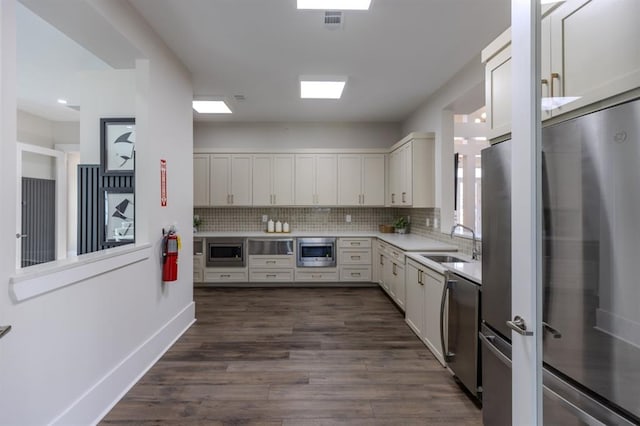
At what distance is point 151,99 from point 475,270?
300cm

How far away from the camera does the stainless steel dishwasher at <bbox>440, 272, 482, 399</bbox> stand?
6.98 ft

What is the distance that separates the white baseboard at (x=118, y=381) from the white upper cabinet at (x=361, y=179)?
3.39m

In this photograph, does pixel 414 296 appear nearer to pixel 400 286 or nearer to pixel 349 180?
pixel 400 286

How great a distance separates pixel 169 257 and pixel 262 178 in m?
2.86

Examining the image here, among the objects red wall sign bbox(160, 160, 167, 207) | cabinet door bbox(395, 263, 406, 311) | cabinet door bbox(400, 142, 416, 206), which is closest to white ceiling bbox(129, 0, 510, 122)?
cabinet door bbox(400, 142, 416, 206)

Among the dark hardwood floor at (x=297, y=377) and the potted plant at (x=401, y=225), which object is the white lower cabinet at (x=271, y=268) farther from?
the potted plant at (x=401, y=225)

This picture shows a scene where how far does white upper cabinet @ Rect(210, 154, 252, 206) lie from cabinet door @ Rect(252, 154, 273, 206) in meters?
0.11

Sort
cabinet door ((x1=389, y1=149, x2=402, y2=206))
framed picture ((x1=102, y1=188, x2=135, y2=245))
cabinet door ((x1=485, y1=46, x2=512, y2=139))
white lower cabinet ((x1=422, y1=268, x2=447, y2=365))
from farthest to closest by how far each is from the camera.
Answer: cabinet door ((x1=389, y1=149, x2=402, y2=206)) → framed picture ((x1=102, y1=188, x2=135, y2=245)) → white lower cabinet ((x1=422, y1=268, x2=447, y2=365)) → cabinet door ((x1=485, y1=46, x2=512, y2=139))

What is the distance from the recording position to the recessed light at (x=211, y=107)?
14.9 feet

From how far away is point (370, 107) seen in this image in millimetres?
4902

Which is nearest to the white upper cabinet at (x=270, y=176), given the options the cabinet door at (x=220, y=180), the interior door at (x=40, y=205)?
the cabinet door at (x=220, y=180)

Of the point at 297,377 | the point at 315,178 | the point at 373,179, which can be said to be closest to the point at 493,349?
the point at 297,377

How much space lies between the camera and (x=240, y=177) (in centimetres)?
553

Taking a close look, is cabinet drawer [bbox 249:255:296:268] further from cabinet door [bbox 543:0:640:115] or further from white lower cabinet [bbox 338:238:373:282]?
cabinet door [bbox 543:0:640:115]
